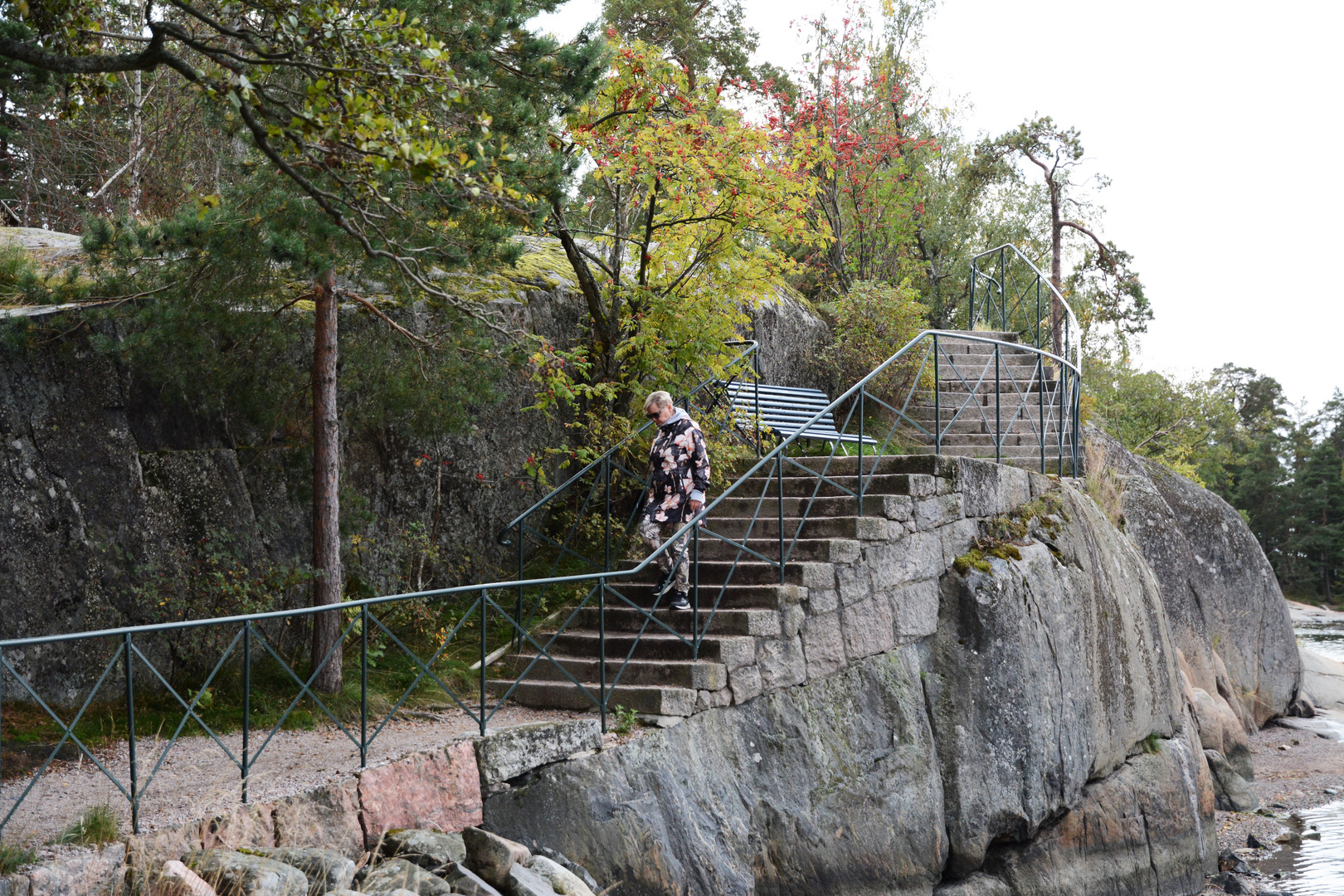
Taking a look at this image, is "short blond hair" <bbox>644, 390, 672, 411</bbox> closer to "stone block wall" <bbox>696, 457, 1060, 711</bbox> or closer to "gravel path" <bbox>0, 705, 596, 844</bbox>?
"stone block wall" <bbox>696, 457, 1060, 711</bbox>

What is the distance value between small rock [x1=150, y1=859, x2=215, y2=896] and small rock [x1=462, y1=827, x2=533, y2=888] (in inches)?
50.3

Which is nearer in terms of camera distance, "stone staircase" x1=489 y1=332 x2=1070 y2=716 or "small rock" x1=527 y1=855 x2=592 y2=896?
"small rock" x1=527 y1=855 x2=592 y2=896

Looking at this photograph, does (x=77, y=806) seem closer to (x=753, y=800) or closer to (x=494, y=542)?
(x=753, y=800)

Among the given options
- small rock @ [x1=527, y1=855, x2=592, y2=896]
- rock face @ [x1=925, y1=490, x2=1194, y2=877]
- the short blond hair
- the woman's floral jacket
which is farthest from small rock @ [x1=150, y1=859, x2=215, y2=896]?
rock face @ [x1=925, y1=490, x2=1194, y2=877]

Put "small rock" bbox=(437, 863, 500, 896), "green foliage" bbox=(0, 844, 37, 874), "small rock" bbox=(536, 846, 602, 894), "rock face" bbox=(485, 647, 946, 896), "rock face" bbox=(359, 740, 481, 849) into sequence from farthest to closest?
"rock face" bbox=(485, 647, 946, 896) → "small rock" bbox=(536, 846, 602, 894) → "rock face" bbox=(359, 740, 481, 849) → "small rock" bbox=(437, 863, 500, 896) → "green foliage" bbox=(0, 844, 37, 874)

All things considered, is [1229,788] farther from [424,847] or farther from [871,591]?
[424,847]

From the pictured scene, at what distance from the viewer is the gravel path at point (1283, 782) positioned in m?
10.4

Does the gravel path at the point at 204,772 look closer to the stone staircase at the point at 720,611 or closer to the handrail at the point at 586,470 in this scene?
the stone staircase at the point at 720,611

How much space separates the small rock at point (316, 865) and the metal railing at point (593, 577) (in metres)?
0.37

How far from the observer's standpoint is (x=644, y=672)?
6508 millimetres

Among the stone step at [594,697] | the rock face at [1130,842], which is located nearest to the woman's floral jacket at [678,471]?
the stone step at [594,697]

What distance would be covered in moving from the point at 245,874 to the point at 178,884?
0.24 metres

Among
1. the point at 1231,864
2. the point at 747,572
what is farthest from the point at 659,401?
→ the point at 1231,864

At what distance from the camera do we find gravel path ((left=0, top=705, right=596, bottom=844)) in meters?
4.30
